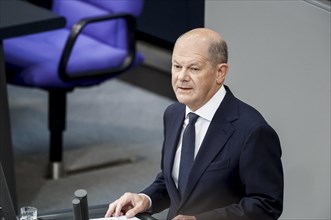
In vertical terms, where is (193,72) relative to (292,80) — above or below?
above

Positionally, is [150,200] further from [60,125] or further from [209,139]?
[60,125]

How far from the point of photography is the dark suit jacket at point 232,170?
2.07m

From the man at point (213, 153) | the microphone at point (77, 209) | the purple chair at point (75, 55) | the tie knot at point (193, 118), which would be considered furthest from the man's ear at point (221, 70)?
the purple chair at point (75, 55)

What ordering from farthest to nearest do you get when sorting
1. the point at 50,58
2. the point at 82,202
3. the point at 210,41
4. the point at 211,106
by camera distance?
1. the point at 50,58
2. the point at 211,106
3. the point at 210,41
4. the point at 82,202

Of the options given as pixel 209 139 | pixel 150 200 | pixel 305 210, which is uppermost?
pixel 209 139

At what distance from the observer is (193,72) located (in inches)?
82.4

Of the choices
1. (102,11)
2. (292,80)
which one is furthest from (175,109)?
(102,11)

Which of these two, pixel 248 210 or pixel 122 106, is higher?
pixel 248 210

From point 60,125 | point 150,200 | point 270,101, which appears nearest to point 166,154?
point 150,200

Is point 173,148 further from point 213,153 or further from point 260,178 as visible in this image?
point 260,178

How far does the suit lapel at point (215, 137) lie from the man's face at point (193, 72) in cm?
6

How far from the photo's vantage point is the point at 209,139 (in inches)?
84.5

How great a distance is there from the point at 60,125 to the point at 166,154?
2129mm

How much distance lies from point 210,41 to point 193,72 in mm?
86
